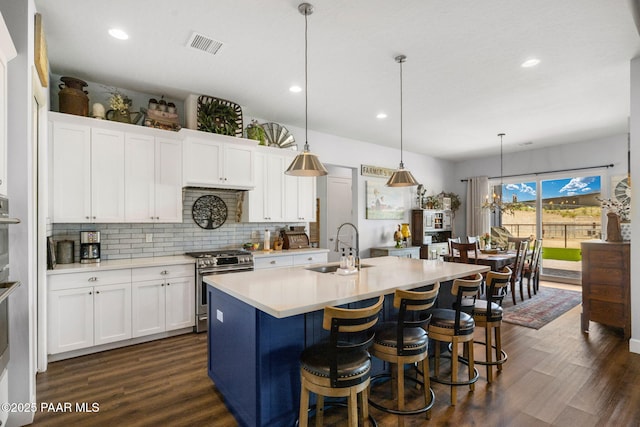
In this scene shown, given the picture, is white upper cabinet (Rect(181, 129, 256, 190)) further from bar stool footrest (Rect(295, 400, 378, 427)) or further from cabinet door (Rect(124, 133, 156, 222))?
bar stool footrest (Rect(295, 400, 378, 427))

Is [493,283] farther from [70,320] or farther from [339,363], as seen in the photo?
[70,320]

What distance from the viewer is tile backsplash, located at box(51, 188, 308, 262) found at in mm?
3684

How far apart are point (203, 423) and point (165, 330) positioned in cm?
175

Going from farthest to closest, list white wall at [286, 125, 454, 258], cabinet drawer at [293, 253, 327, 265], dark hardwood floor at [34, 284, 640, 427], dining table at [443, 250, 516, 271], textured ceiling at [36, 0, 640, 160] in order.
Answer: white wall at [286, 125, 454, 258] < dining table at [443, 250, 516, 271] < cabinet drawer at [293, 253, 327, 265] < textured ceiling at [36, 0, 640, 160] < dark hardwood floor at [34, 284, 640, 427]

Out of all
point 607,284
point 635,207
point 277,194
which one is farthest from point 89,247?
point 607,284

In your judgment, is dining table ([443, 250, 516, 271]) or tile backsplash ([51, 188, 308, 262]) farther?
dining table ([443, 250, 516, 271])

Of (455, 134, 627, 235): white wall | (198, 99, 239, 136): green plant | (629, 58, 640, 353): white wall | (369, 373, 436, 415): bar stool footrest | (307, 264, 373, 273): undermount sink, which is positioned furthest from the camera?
(455, 134, 627, 235): white wall

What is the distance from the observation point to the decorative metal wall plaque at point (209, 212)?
4.37 meters

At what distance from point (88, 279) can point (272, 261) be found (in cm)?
206

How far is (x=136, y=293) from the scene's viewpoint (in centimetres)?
342

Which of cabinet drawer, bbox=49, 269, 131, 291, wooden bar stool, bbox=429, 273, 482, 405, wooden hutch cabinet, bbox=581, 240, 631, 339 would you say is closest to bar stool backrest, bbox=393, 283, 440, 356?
wooden bar stool, bbox=429, 273, 482, 405

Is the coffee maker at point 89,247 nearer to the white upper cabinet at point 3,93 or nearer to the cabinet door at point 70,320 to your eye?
the cabinet door at point 70,320

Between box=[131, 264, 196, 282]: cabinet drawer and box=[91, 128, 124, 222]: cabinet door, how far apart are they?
0.64 m

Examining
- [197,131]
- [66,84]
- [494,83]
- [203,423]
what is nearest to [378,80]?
[494,83]
